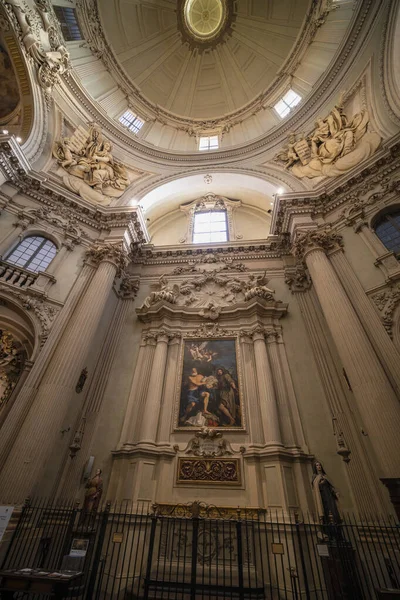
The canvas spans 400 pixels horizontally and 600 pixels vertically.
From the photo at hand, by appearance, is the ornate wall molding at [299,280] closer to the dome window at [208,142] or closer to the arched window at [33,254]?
the arched window at [33,254]

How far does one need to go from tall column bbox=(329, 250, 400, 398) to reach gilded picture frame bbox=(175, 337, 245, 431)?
4.24 m

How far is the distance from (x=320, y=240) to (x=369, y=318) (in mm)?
3514

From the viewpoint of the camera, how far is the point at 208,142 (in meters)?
19.9

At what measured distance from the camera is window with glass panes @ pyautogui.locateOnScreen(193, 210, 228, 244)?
600 inches

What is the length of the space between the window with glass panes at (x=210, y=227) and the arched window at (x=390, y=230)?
7034mm

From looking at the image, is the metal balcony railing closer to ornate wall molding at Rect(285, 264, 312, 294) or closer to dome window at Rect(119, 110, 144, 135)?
ornate wall molding at Rect(285, 264, 312, 294)

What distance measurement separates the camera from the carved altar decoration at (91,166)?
13148 mm

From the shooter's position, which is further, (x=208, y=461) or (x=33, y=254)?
(x=33, y=254)

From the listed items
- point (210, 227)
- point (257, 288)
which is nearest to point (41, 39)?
point (210, 227)

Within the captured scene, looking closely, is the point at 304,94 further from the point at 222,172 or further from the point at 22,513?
the point at 22,513

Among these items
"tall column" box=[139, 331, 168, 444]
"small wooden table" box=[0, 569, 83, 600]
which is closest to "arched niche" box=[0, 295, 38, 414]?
"tall column" box=[139, 331, 168, 444]

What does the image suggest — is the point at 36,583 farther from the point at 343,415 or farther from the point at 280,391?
the point at 343,415

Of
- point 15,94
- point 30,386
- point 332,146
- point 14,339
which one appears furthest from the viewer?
point 332,146

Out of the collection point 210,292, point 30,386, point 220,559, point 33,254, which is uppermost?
point 210,292
